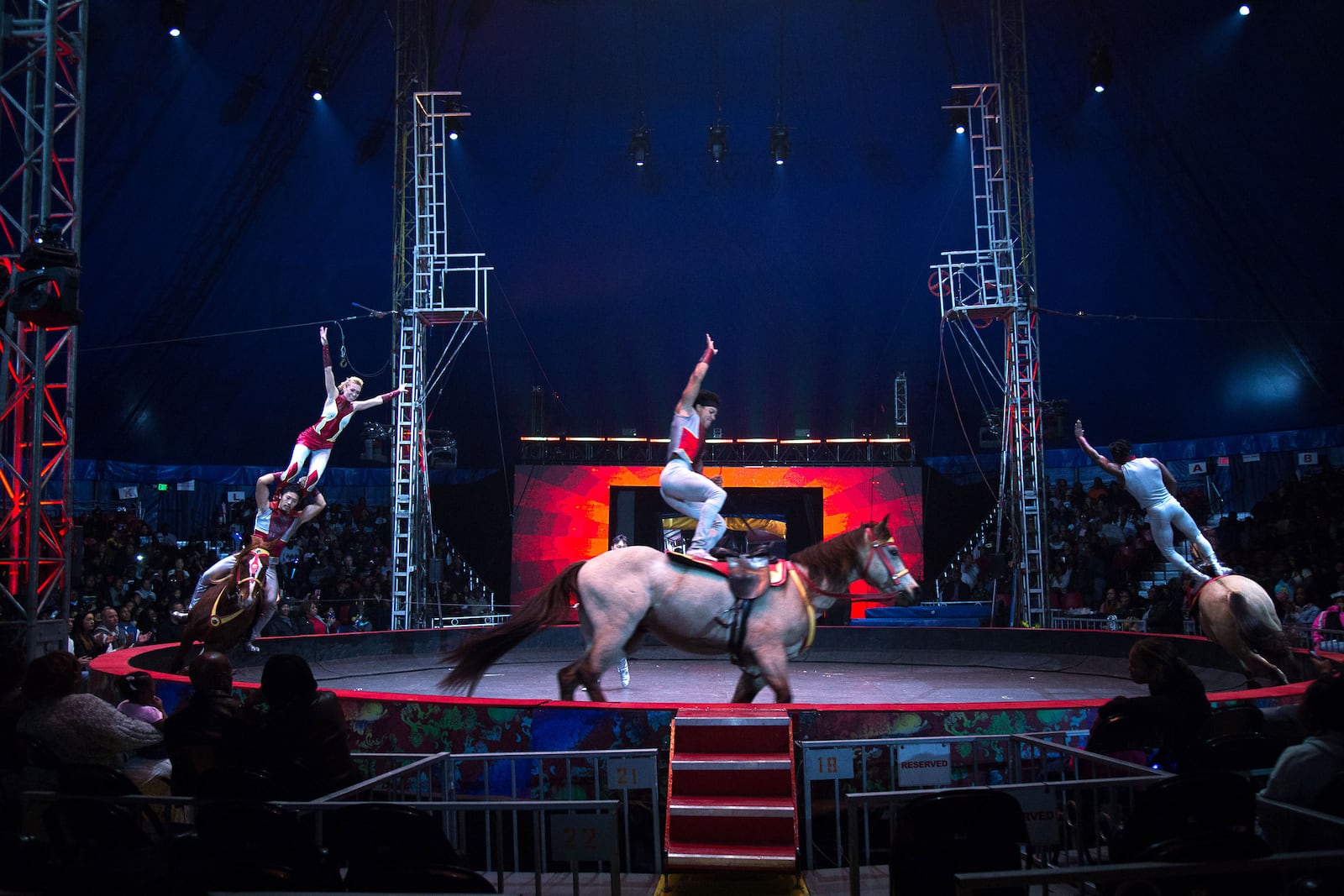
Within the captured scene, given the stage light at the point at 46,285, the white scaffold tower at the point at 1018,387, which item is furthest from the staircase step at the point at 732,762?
the white scaffold tower at the point at 1018,387

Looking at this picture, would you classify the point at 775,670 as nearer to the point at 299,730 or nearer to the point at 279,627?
the point at 299,730

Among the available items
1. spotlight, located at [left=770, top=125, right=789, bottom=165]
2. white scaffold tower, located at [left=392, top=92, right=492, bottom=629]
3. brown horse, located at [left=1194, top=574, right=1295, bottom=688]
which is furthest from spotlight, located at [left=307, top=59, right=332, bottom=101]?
brown horse, located at [left=1194, top=574, right=1295, bottom=688]

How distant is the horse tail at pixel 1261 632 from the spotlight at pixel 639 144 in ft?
40.9

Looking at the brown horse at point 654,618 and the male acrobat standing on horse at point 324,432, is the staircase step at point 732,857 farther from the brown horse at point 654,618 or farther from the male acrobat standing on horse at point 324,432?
the male acrobat standing on horse at point 324,432

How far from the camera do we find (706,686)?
8.68 meters

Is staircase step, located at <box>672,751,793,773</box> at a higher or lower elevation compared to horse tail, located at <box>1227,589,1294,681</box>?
lower

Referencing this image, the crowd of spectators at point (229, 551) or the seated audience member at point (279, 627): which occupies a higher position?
the crowd of spectators at point (229, 551)

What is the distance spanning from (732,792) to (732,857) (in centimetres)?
39

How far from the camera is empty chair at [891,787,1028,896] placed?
2881mm

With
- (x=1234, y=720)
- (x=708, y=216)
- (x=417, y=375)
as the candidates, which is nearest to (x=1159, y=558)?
(x=708, y=216)

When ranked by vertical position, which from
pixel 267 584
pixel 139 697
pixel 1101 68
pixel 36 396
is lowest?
pixel 139 697

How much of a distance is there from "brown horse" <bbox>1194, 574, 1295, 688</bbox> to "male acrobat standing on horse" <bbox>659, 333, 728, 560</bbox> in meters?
4.16

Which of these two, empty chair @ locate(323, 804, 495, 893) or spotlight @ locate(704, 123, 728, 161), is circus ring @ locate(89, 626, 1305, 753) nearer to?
empty chair @ locate(323, 804, 495, 893)

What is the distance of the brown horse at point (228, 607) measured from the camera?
816cm
